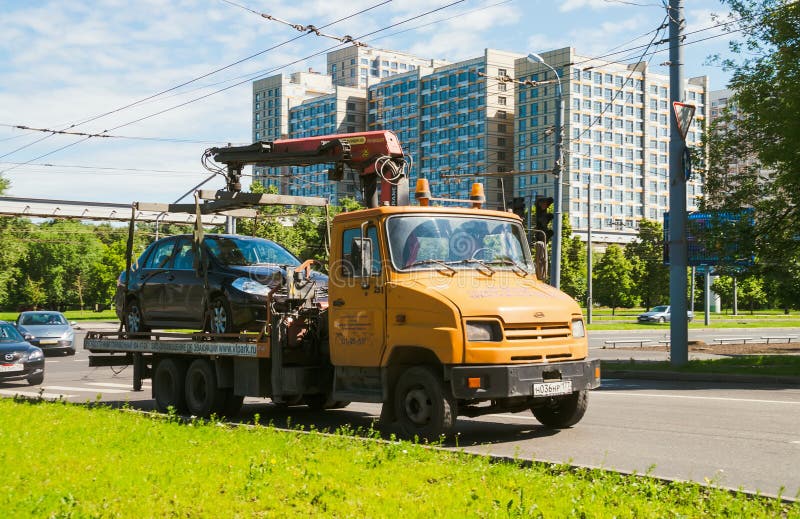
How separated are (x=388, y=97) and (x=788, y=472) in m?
151

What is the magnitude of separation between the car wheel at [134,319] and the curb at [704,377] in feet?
37.2

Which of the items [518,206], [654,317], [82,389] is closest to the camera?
[82,389]

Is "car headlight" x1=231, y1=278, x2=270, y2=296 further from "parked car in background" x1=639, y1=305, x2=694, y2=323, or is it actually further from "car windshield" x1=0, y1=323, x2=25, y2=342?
"parked car in background" x1=639, y1=305, x2=694, y2=323

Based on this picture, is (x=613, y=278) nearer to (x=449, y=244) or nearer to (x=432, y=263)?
(x=449, y=244)

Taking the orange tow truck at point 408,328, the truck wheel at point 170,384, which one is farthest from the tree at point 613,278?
the orange tow truck at point 408,328

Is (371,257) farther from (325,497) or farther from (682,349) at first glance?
(682,349)

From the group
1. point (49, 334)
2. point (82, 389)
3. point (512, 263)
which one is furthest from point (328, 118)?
point (512, 263)

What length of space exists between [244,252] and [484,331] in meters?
4.69

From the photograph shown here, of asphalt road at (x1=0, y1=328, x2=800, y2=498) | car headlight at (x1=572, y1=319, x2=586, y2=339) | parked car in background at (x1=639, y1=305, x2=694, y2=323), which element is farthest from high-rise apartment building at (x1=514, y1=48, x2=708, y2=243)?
car headlight at (x1=572, y1=319, x2=586, y2=339)

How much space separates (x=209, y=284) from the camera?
12266mm

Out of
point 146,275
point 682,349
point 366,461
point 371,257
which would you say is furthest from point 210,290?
point 682,349

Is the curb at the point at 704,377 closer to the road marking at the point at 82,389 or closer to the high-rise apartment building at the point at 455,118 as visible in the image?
the road marking at the point at 82,389

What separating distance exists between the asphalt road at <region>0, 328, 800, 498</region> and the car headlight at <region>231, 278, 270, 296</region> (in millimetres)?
1742

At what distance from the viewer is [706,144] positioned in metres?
21.6
